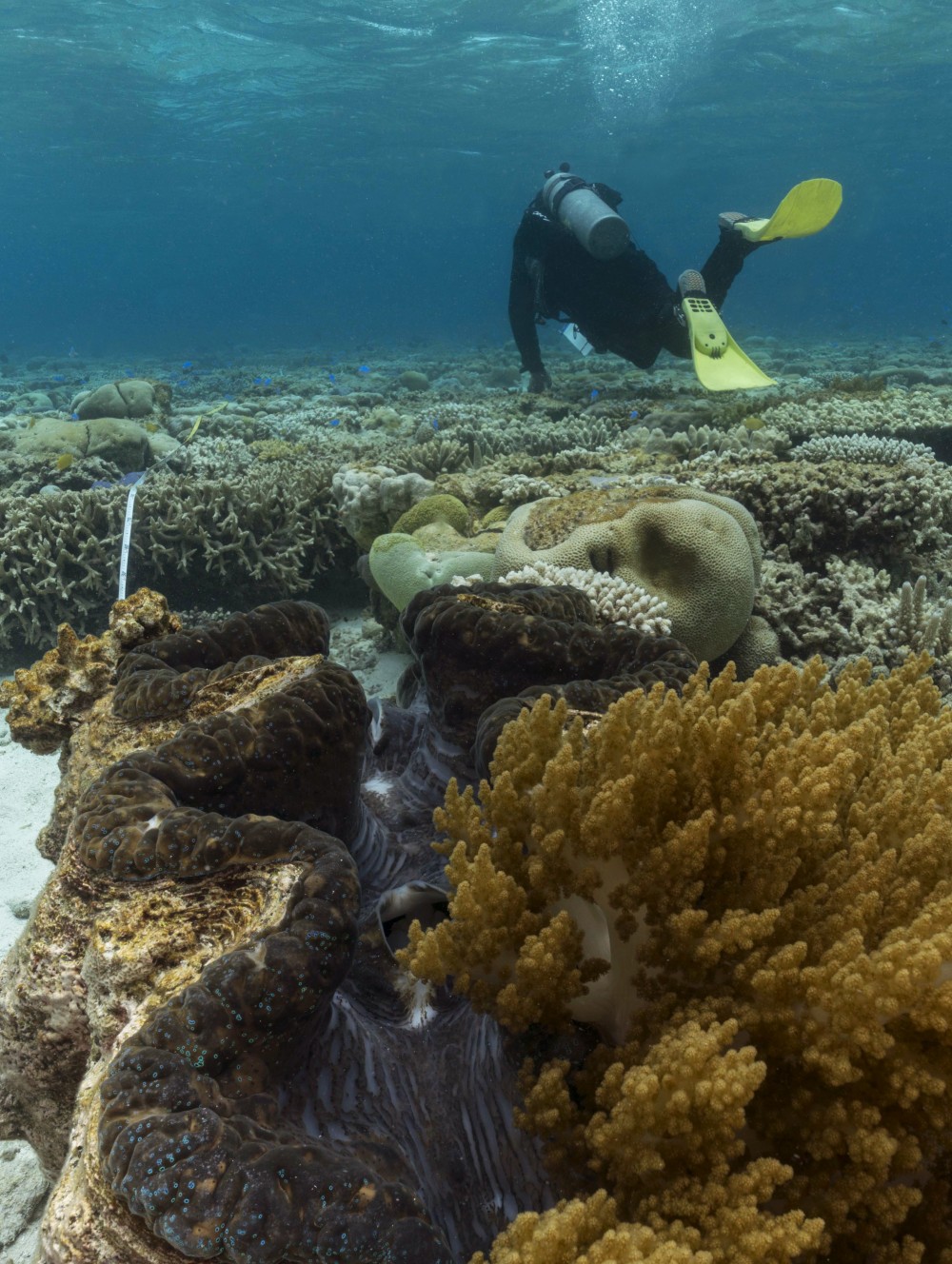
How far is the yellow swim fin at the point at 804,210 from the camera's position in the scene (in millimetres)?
10430

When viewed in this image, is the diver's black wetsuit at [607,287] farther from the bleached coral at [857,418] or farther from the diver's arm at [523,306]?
the bleached coral at [857,418]

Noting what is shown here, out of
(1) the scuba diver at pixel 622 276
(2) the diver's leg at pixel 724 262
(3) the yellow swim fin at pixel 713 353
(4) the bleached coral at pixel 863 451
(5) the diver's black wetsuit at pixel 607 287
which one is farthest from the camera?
(5) the diver's black wetsuit at pixel 607 287

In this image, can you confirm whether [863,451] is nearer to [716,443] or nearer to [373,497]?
[716,443]

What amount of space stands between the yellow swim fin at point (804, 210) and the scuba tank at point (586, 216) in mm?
2127

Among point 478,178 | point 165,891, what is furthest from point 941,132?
point 165,891

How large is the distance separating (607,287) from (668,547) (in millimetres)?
10419

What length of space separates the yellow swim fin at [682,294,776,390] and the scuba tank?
2124 mm

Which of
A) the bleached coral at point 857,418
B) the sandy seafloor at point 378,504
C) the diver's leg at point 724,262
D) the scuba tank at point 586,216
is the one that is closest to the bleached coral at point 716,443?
the sandy seafloor at point 378,504

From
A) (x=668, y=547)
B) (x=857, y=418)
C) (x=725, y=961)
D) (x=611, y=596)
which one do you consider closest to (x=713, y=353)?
(x=857, y=418)

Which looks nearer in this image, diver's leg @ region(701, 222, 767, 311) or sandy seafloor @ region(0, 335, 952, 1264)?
sandy seafloor @ region(0, 335, 952, 1264)

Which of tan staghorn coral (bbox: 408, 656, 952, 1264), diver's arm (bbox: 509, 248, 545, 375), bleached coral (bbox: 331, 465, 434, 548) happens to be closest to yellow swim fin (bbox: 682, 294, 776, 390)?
diver's arm (bbox: 509, 248, 545, 375)

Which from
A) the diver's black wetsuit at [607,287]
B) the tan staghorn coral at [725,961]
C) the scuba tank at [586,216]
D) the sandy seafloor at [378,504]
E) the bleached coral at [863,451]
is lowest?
the sandy seafloor at [378,504]

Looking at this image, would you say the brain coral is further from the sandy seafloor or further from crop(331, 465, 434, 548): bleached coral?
crop(331, 465, 434, 548): bleached coral

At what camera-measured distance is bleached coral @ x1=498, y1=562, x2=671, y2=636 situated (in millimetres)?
3572
